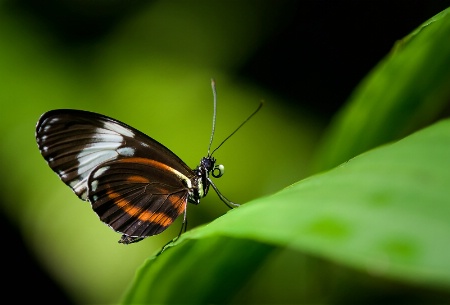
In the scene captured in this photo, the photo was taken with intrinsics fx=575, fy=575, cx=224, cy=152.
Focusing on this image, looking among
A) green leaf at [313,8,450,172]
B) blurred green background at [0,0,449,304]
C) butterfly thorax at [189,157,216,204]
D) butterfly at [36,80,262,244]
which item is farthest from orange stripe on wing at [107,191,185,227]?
blurred green background at [0,0,449,304]

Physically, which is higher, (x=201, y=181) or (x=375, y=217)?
(x=375, y=217)

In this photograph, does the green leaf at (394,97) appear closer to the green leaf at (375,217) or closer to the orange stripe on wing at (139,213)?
the green leaf at (375,217)

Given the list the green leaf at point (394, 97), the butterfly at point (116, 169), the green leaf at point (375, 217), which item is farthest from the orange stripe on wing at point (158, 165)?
the green leaf at point (375, 217)

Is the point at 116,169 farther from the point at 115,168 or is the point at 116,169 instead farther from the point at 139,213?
the point at 139,213

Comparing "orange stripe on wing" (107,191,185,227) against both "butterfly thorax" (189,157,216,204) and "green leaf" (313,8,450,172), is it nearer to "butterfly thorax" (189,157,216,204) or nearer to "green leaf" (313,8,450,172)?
"butterfly thorax" (189,157,216,204)

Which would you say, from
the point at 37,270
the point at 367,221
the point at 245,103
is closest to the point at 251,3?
the point at 245,103

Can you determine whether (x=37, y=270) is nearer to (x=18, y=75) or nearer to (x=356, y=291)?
(x=18, y=75)

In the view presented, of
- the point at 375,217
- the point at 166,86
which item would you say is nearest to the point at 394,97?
the point at 375,217
